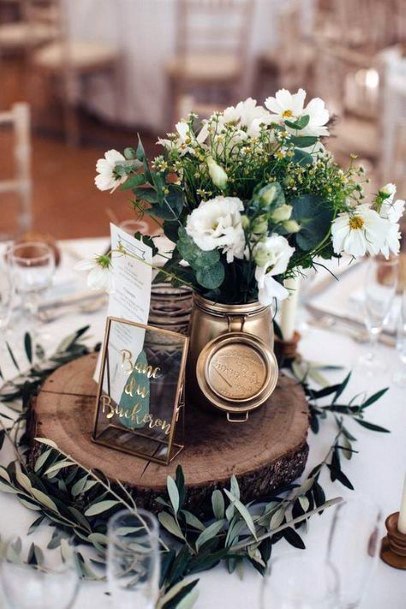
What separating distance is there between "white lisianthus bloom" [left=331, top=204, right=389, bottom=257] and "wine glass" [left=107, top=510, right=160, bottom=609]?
468mm

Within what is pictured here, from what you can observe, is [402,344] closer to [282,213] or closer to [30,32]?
[282,213]

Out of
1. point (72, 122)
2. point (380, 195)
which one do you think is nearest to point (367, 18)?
point (72, 122)

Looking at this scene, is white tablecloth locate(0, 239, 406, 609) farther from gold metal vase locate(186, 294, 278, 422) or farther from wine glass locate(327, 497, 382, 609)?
gold metal vase locate(186, 294, 278, 422)

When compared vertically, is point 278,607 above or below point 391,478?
above

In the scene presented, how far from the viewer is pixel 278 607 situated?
836mm

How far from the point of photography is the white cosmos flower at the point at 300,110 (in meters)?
1.13

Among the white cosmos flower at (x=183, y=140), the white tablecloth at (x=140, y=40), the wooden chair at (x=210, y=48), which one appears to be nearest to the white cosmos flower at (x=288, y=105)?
the white cosmos flower at (x=183, y=140)

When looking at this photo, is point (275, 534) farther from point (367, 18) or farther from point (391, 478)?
point (367, 18)

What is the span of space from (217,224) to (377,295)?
0.62m

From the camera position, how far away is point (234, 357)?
46.3 inches

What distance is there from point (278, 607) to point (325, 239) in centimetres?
50

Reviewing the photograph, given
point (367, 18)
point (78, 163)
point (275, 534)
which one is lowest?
point (78, 163)

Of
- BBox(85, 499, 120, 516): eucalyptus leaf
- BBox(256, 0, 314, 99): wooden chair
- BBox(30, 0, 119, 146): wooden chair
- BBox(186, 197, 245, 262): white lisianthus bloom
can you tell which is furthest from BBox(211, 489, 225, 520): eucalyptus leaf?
BBox(30, 0, 119, 146): wooden chair

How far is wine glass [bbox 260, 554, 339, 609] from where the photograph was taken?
0.83 m
